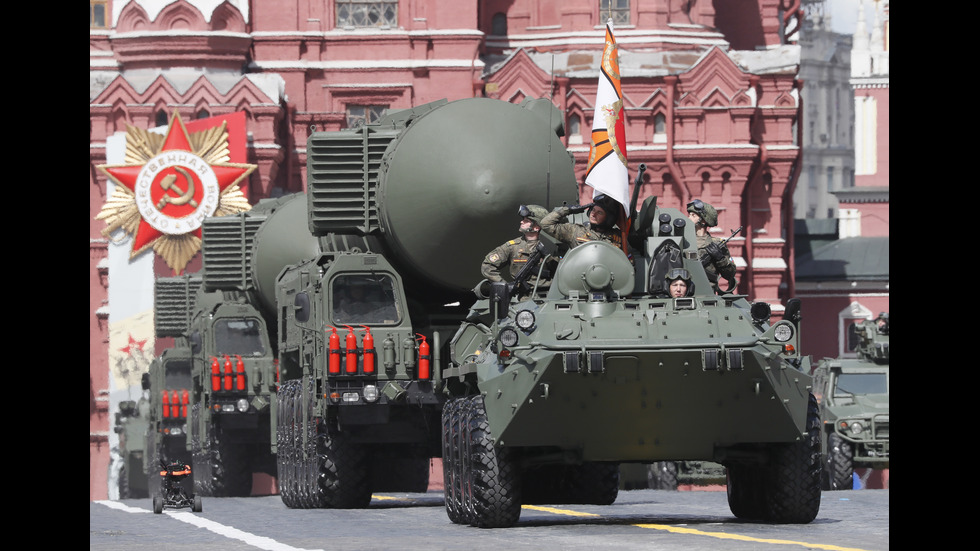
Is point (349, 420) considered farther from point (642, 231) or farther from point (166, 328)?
point (166, 328)

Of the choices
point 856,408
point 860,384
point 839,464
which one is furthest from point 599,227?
point 860,384

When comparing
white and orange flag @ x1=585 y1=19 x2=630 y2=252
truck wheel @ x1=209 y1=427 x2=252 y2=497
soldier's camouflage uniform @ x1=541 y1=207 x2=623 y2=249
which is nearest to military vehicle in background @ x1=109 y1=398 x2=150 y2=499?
truck wheel @ x1=209 y1=427 x2=252 y2=497

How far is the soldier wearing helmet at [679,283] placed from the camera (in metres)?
15.3

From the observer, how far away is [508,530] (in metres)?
15.0

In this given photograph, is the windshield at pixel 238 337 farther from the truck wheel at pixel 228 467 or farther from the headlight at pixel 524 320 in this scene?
the headlight at pixel 524 320

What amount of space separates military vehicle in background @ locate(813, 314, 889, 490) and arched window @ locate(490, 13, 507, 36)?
2217 centimetres

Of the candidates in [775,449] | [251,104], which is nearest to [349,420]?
[775,449]

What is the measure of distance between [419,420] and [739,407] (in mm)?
6814

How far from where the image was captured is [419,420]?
2105 cm

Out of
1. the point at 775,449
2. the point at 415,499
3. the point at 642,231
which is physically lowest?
the point at 415,499

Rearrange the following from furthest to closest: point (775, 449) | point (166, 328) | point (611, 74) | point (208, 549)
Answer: point (166, 328) < point (611, 74) < point (775, 449) < point (208, 549)

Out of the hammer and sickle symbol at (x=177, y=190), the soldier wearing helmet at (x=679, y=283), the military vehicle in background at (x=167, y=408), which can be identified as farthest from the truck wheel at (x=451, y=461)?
the hammer and sickle symbol at (x=177, y=190)
